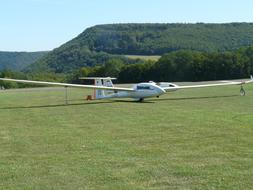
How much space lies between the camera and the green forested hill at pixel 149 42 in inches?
6427

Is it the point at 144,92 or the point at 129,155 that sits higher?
the point at 144,92

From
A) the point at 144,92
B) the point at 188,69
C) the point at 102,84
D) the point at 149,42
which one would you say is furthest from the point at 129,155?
the point at 149,42

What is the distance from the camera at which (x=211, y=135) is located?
13.2 metres

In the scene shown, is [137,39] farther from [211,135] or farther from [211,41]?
[211,135]

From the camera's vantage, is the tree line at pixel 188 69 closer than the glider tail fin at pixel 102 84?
No

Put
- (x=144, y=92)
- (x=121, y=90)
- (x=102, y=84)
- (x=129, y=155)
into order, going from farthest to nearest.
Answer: (x=102, y=84), (x=121, y=90), (x=144, y=92), (x=129, y=155)

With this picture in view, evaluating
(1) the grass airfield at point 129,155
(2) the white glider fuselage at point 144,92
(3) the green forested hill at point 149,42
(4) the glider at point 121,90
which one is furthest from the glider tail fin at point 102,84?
(3) the green forested hill at point 149,42

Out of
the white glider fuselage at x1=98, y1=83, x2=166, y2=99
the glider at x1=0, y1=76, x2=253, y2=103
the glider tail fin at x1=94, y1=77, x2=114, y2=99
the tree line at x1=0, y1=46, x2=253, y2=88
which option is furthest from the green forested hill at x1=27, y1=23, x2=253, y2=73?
the white glider fuselage at x1=98, y1=83, x2=166, y2=99

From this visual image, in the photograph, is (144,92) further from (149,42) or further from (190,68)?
(149,42)

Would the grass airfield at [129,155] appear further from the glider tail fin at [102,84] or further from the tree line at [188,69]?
the tree line at [188,69]

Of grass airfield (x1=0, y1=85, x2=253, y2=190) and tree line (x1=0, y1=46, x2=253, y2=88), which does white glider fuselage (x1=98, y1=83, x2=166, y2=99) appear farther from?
tree line (x1=0, y1=46, x2=253, y2=88)

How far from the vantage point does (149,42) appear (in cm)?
17212

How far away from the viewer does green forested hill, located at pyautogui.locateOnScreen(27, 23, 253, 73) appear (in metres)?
163

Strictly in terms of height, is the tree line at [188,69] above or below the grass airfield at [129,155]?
above
